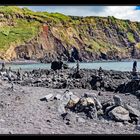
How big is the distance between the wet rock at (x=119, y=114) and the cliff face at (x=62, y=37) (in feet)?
204

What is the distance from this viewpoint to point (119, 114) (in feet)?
32.6

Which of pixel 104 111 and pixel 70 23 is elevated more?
pixel 70 23

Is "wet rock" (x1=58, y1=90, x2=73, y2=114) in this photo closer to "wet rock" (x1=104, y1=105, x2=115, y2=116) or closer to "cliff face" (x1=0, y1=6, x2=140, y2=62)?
"wet rock" (x1=104, y1=105, x2=115, y2=116)

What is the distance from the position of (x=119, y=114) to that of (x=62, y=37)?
79218 millimetres

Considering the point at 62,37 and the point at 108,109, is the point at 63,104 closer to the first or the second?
Answer: the point at 108,109

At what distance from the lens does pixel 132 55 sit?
93.6 metres

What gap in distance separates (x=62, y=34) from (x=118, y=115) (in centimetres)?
7964

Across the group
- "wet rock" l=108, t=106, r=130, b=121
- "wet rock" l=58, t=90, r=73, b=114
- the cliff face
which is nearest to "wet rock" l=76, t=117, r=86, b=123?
"wet rock" l=108, t=106, r=130, b=121

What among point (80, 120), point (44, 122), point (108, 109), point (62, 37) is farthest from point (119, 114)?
point (62, 37)

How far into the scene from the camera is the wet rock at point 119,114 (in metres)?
9.80
